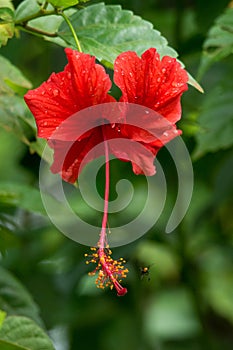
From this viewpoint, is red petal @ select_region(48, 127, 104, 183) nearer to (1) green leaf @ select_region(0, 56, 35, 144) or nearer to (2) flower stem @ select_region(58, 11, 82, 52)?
(2) flower stem @ select_region(58, 11, 82, 52)

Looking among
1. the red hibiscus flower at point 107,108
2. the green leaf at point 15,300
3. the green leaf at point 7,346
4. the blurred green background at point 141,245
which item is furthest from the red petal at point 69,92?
the blurred green background at point 141,245

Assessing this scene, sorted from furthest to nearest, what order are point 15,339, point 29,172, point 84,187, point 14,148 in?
point 14,148
point 29,172
point 84,187
point 15,339

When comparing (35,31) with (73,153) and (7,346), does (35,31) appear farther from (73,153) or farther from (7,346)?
(7,346)

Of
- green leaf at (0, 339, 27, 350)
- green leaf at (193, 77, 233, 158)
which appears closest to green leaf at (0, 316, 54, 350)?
green leaf at (0, 339, 27, 350)

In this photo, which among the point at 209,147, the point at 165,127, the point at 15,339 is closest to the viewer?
the point at 165,127

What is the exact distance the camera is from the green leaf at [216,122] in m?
1.51

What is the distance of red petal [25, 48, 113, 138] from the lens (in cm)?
95

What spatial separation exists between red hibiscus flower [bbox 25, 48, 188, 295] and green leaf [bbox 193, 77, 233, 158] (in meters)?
0.50

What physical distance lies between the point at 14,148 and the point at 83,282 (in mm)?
418

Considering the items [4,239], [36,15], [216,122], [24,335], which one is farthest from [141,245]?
[36,15]

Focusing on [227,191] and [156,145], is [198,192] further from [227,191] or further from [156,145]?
[156,145]

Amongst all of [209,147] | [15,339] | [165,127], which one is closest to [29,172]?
[209,147]

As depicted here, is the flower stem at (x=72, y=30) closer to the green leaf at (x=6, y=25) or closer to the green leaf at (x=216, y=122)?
the green leaf at (x=6, y=25)

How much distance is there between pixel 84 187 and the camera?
5.61ft
